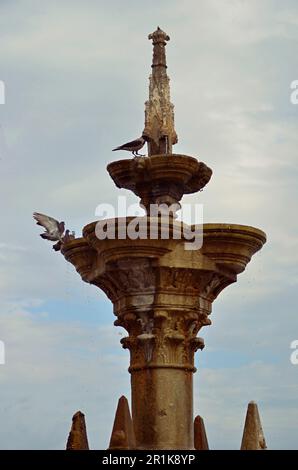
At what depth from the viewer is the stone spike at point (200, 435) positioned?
2119 centimetres

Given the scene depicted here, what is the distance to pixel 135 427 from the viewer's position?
1984 centimetres

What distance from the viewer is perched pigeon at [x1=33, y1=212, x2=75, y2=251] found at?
21281mm

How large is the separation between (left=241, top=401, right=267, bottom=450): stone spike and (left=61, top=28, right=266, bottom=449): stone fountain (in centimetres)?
98

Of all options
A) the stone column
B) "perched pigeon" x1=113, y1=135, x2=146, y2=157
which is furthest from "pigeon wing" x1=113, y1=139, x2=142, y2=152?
the stone column

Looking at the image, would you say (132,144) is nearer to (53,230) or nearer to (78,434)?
(53,230)

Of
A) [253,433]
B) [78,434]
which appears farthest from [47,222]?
[253,433]

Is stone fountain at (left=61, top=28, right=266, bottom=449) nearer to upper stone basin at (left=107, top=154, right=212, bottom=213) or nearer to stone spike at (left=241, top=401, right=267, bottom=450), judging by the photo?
upper stone basin at (left=107, top=154, right=212, bottom=213)

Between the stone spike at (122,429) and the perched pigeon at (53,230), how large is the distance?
3.80m

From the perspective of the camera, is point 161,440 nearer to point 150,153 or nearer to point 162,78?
point 150,153

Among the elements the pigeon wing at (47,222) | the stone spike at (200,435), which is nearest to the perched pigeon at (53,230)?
the pigeon wing at (47,222)

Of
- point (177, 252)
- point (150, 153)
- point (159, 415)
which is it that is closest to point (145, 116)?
point (150, 153)

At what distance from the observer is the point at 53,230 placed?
840 inches

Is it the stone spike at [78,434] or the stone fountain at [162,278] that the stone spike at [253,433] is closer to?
the stone fountain at [162,278]
